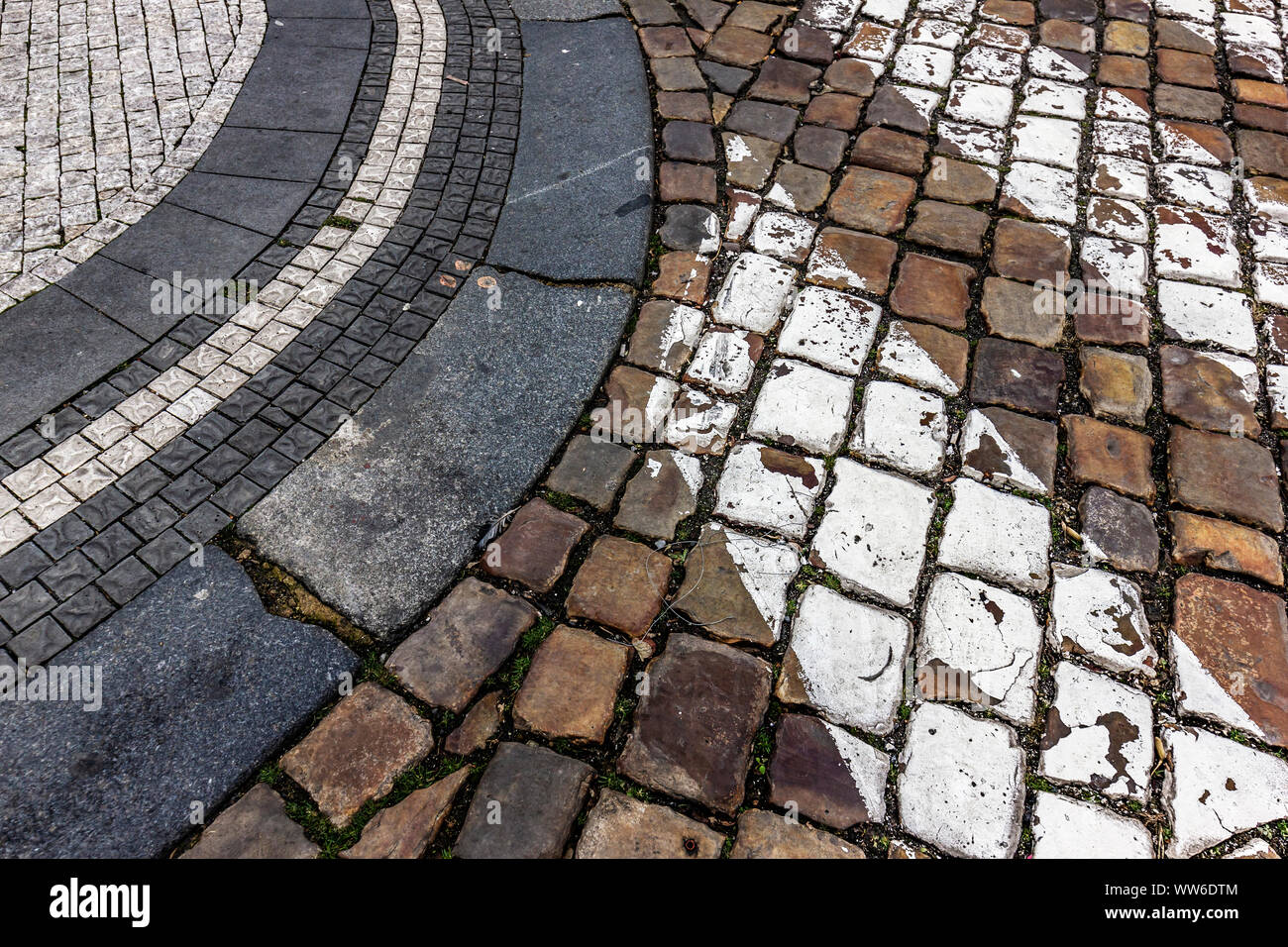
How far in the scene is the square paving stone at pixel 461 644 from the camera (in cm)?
238

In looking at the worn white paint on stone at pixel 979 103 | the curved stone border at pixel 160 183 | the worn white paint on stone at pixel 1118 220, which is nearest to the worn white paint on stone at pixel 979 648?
the worn white paint on stone at pixel 1118 220

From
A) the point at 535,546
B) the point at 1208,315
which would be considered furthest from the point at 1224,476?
the point at 535,546

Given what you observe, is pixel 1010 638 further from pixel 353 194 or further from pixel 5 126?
pixel 5 126

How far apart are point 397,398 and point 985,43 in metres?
3.91

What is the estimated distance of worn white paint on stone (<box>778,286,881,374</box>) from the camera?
10.4 feet

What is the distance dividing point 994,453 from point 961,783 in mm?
1237

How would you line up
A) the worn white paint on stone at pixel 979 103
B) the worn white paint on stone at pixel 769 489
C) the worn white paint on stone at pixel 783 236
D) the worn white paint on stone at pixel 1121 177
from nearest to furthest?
1. the worn white paint on stone at pixel 769 489
2. the worn white paint on stone at pixel 783 236
3. the worn white paint on stone at pixel 1121 177
4. the worn white paint on stone at pixel 979 103

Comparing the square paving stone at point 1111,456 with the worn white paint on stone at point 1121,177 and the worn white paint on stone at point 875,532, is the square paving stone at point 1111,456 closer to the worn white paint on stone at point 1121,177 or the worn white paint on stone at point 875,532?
the worn white paint on stone at point 875,532

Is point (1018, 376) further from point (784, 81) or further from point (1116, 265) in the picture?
point (784, 81)

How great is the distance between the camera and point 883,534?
8.86 feet

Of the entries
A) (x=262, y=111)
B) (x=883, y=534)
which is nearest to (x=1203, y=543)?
(x=883, y=534)

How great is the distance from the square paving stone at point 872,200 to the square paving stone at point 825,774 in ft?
7.74

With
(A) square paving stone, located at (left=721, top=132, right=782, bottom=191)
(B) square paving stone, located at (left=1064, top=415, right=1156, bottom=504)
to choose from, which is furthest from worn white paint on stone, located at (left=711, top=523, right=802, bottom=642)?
(A) square paving stone, located at (left=721, top=132, right=782, bottom=191)

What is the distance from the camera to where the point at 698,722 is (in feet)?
7.63
